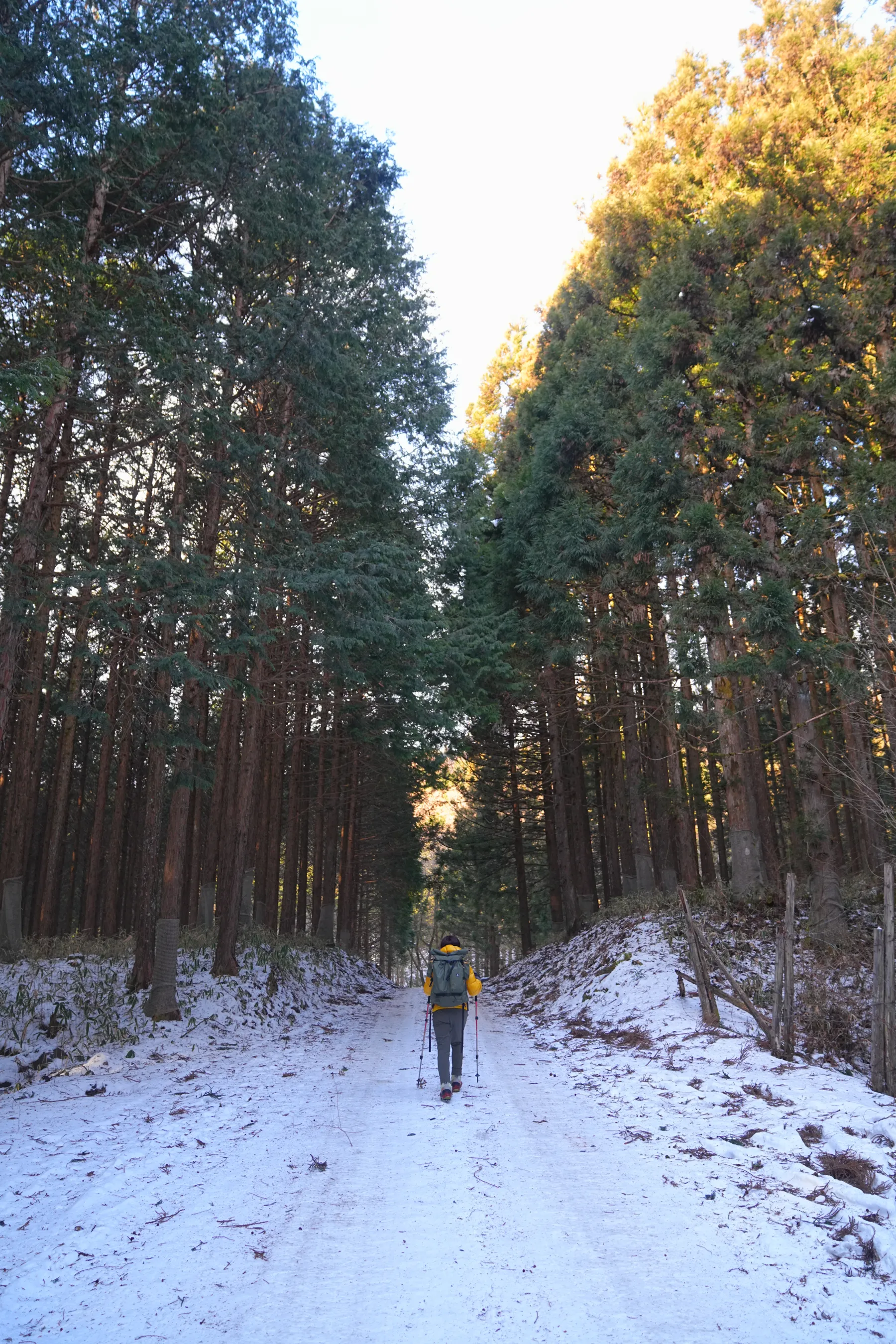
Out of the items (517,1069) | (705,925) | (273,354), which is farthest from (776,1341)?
(273,354)

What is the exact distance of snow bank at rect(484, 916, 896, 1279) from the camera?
4598 millimetres

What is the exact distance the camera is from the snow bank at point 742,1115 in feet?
15.1

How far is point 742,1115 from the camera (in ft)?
22.0

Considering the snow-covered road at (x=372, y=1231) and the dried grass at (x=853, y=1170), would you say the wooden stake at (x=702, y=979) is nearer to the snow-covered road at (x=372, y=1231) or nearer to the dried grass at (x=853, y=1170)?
the snow-covered road at (x=372, y=1231)

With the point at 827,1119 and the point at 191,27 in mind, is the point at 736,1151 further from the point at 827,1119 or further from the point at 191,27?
the point at 191,27

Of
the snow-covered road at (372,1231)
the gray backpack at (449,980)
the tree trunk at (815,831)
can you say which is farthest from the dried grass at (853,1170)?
the tree trunk at (815,831)

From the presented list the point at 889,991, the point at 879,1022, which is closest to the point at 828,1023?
the point at 879,1022

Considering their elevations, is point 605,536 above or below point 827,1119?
above

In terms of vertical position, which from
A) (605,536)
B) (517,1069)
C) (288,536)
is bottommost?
(517,1069)

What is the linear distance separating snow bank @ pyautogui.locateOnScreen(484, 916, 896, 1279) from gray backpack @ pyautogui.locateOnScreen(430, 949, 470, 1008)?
177 cm

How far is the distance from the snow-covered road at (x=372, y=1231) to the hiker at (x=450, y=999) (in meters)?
0.55

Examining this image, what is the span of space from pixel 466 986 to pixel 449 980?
0.22 metres

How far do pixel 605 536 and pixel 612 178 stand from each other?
45.6 ft

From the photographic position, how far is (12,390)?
24.6 ft
